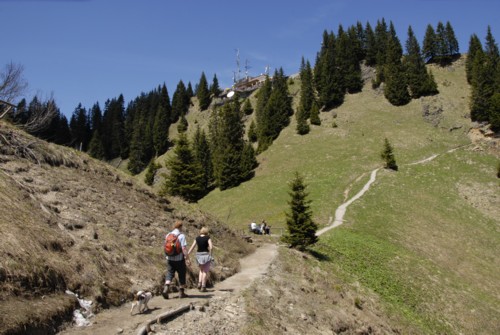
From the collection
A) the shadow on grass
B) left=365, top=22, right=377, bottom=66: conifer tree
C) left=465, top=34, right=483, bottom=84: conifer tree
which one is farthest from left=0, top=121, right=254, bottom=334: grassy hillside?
left=365, top=22, right=377, bottom=66: conifer tree

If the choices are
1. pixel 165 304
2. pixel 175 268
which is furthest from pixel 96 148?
pixel 165 304

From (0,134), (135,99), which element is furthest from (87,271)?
(135,99)

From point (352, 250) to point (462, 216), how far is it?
21695 mm

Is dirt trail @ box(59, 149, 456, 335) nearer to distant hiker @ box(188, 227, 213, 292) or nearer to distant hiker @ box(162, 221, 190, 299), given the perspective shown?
distant hiker @ box(162, 221, 190, 299)

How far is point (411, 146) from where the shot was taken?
65.1 m

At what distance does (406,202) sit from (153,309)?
42.5m

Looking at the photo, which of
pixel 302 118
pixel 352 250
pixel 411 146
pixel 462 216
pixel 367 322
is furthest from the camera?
pixel 302 118

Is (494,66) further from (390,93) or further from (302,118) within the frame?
(302,118)

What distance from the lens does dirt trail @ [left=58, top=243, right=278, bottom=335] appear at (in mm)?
8789

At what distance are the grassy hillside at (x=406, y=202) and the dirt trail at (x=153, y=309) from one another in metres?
10.9

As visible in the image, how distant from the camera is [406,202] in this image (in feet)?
152

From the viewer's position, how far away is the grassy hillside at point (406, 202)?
26.3 meters

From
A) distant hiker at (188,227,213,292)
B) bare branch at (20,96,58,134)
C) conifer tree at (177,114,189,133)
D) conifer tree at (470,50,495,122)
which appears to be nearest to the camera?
distant hiker at (188,227,213,292)

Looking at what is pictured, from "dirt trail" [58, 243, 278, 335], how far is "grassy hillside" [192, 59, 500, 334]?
10861 millimetres
